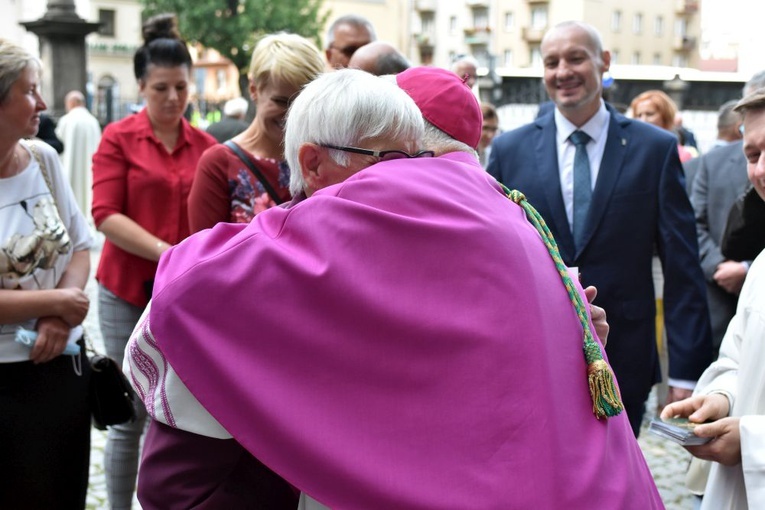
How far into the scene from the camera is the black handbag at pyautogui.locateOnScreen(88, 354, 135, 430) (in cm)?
350

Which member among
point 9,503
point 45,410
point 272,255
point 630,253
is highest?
point 272,255

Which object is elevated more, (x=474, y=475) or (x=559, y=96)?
(x=559, y=96)

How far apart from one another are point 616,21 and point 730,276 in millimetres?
62895

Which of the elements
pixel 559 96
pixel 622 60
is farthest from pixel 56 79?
pixel 622 60

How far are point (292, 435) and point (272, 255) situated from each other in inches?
13.4

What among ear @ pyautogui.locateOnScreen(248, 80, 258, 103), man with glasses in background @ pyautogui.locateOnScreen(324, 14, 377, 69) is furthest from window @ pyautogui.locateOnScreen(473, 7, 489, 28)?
ear @ pyautogui.locateOnScreen(248, 80, 258, 103)

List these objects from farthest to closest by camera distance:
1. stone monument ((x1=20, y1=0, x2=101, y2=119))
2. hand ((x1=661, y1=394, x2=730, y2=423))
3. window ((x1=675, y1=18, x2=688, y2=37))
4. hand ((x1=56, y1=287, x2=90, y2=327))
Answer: window ((x1=675, y1=18, x2=688, y2=37))
stone monument ((x1=20, y1=0, x2=101, y2=119))
hand ((x1=56, y1=287, x2=90, y2=327))
hand ((x1=661, y1=394, x2=730, y2=423))

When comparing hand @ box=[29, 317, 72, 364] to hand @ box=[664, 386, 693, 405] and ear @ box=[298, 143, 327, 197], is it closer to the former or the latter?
ear @ box=[298, 143, 327, 197]

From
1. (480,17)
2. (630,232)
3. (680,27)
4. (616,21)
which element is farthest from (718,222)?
(680,27)

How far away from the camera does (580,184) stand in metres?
4.08

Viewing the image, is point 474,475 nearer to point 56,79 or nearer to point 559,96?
point 559,96

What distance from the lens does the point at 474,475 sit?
5.79ft

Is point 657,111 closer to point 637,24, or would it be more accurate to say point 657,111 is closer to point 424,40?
point 424,40

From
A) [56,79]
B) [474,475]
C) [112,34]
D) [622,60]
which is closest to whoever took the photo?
[474,475]
